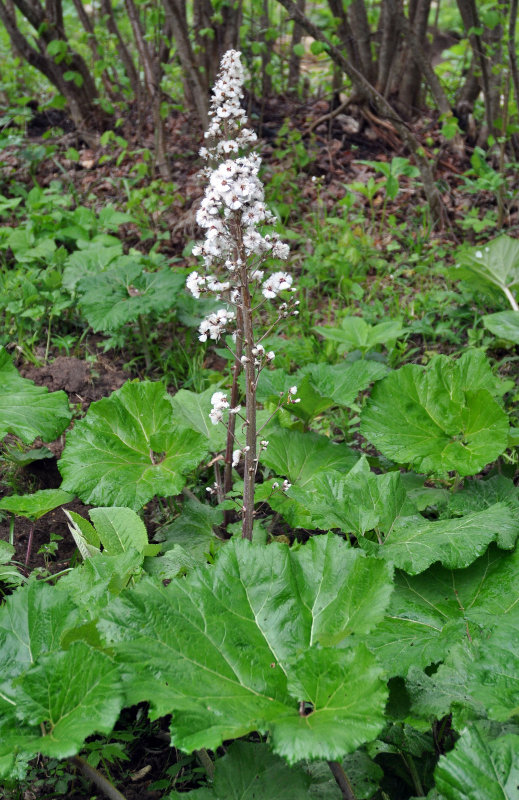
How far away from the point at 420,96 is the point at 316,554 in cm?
583

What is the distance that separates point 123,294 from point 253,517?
196 centimetres

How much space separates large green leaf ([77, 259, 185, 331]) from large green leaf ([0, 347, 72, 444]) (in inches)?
30.7

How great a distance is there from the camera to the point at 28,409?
9.22ft

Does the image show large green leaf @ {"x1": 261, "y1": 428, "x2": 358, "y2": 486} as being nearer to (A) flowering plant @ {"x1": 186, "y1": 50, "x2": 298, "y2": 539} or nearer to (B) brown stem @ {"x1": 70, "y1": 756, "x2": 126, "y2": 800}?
(A) flowering plant @ {"x1": 186, "y1": 50, "x2": 298, "y2": 539}

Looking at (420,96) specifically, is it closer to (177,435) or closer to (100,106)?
(100,106)

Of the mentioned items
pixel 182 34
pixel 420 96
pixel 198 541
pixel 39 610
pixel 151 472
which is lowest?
pixel 198 541

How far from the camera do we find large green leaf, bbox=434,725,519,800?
1386mm

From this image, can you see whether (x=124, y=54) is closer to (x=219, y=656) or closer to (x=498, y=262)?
(x=498, y=262)

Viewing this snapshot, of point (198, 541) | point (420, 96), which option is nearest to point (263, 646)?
Result: point (198, 541)

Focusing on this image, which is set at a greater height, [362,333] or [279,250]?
[279,250]

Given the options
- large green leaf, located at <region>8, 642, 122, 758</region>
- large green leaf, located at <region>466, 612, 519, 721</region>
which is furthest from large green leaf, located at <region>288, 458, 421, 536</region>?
large green leaf, located at <region>8, 642, 122, 758</region>

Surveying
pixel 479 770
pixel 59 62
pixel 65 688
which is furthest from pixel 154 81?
pixel 479 770

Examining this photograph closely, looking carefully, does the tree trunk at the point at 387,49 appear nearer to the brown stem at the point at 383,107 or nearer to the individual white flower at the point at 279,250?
the brown stem at the point at 383,107

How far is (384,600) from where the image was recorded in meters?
1.67
